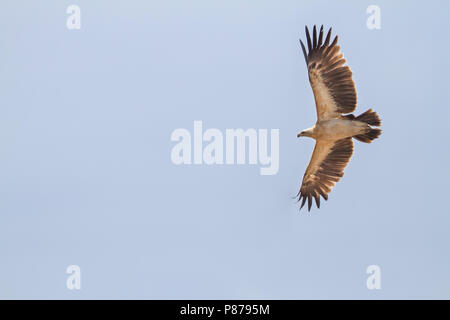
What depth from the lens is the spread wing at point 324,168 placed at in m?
18.8

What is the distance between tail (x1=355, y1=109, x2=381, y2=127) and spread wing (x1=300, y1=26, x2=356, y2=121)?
25 centimetres

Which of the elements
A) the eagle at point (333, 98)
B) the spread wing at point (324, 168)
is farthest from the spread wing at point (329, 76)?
the spread wing at point (324, 168)

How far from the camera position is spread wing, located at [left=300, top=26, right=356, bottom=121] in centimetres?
1745

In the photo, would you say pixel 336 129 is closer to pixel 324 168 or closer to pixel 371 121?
pixel 371 121

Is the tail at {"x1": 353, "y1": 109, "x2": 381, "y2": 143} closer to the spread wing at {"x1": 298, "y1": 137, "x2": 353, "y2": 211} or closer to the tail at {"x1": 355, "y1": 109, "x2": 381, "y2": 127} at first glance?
the tail at {"x1": 355, "y1": 109, "x2": 381, "y2": 127}

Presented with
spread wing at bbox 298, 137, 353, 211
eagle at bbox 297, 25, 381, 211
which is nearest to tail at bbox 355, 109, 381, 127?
eagle at bbox 297, 25, 381, 211

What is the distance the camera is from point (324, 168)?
19266 mm

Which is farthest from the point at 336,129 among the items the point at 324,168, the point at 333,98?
the point at 324,168

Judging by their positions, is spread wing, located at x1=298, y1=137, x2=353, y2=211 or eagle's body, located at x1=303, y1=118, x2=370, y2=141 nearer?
eagle's body, located at x1=303, y1=118, x2=370, y2=141

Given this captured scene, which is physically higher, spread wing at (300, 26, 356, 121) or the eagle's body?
spread wing at (300, 26, 356, 121)

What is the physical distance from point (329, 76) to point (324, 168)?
103 inches

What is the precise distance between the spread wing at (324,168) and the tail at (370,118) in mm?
884

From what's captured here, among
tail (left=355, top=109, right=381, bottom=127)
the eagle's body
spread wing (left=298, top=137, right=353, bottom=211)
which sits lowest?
spread wing (left=298, top=137, right=353, bottom=211)
